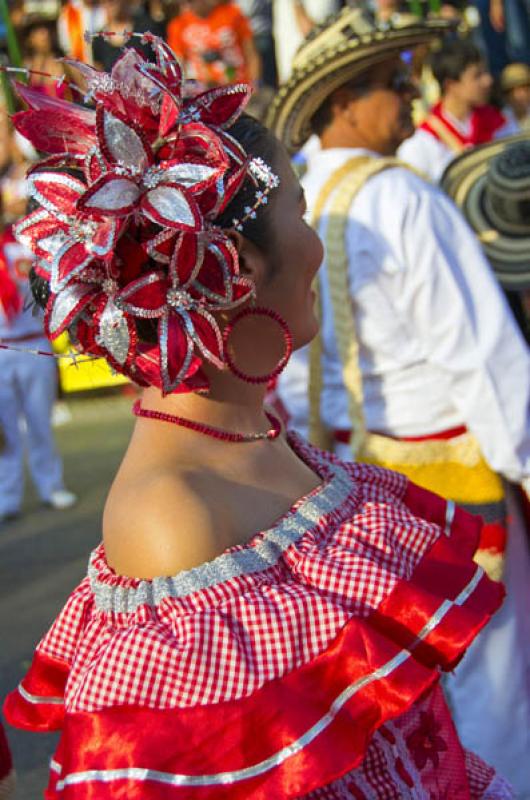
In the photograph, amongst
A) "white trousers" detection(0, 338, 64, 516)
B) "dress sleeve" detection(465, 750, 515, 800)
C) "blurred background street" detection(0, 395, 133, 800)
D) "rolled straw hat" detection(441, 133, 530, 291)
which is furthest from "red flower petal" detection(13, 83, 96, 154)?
"white trousers" detection(0, 338, 64, 516)

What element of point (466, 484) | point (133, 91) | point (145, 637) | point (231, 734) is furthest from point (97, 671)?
point (466, 484)

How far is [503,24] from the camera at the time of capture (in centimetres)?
1002

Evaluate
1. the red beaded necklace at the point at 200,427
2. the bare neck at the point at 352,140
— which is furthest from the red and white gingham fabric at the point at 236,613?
the bare neck at the point at 352,140

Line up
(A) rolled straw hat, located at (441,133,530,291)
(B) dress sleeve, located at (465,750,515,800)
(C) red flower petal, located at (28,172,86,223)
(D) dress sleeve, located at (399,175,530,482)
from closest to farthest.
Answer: (C) red flower petal, located at (28,172,86,223), (B) dress sleeve, located at (465,750,515,800), (D) dress sleeve, located at (399,175,530,482), (A) rolled straw hat, located at (441,133,530,291)

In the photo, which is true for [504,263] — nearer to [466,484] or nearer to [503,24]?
[466,484]

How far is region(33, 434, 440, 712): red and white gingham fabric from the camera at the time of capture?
1461 millimetres

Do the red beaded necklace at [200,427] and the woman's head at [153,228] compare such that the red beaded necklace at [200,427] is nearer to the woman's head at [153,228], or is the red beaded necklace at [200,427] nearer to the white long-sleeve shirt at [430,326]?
the woman's head at [153,228]

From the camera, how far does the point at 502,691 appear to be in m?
2.96

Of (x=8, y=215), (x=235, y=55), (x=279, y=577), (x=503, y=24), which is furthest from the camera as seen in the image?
(x=503, y=24)

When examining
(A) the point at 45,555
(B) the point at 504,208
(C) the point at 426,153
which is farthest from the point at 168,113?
(C) the point at 426,153

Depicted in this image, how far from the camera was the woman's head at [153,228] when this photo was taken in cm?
156

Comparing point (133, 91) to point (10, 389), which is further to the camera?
point (10, 389)

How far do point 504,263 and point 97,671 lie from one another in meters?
2.33

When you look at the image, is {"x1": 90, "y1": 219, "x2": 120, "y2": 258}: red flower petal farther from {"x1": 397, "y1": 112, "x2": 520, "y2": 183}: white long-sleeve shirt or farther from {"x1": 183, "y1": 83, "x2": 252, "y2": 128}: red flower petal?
{"x1": 397, "y1": 112, "x2": 520, "y2": 183}: white long-sleeve shirt
